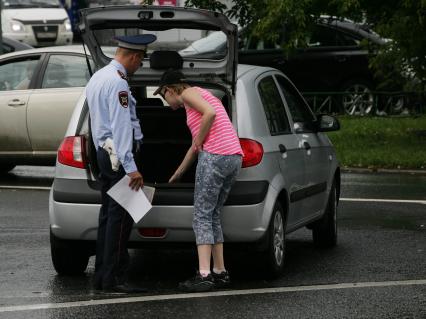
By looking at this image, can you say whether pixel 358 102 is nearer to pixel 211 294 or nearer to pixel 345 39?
pixel 345 39

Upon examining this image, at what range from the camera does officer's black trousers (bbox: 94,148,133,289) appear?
898cm

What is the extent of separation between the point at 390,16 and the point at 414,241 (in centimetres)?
913

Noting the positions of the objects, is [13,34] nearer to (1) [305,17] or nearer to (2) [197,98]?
(1) [305,17]

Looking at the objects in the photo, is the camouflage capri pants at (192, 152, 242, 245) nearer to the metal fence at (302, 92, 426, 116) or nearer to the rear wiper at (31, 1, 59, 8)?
the metal fence at (302, 92, 426, 116)

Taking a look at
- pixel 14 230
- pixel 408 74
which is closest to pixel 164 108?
pixel 14 230

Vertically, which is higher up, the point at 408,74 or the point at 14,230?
the point at 14,230

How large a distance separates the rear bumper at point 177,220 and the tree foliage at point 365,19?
9.46 metres

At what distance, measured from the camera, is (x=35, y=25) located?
33844 mm

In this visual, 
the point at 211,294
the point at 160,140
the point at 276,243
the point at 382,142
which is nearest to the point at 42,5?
the point at 382,142

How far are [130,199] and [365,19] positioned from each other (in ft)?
43.9

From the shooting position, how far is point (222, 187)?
915 cm

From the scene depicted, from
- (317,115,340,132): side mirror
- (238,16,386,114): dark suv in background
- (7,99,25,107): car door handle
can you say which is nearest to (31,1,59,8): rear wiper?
(238,16,386,114): dark suv in background

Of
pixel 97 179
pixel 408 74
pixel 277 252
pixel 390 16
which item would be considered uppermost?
pixel 97 179

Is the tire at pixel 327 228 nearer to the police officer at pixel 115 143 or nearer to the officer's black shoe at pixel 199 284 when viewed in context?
the officer's black shoe at pixel 199 284
